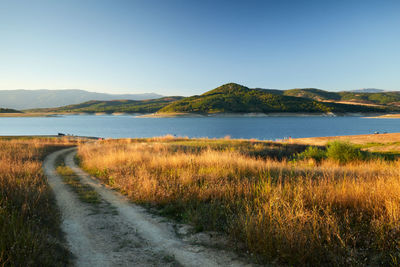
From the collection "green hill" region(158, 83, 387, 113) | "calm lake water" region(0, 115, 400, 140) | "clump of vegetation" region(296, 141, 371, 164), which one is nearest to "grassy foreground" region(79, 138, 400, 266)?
"clump of vegetation" region(296, 141, 371, 164)

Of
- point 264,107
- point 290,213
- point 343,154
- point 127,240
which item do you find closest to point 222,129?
point 343,154

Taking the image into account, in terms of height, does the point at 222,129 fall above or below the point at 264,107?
below

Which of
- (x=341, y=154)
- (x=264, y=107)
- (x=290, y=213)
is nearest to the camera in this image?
(x=290, y=213)

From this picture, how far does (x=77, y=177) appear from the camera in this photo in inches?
492

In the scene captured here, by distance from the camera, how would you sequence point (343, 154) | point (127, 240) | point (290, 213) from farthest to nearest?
point (343, 154) < point (127, 240) < point (290, 213)

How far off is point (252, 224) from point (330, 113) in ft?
598

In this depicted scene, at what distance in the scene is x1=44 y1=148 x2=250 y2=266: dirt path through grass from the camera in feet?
14.5

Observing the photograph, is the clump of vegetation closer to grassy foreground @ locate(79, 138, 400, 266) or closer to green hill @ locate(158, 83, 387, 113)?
grassy foreground @ locate(79, 138, 400, 266)

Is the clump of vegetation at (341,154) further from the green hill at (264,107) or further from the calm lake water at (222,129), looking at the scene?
the green hill at (264,107)

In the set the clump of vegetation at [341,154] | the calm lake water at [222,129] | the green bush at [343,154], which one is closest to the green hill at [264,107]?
the calm lake water at [222,129]

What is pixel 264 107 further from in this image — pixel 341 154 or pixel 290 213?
pixel 290 213

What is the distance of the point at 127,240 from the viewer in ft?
17.5

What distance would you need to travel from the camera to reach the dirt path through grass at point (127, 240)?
14.5 ft

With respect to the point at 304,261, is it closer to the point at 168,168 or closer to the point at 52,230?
the point at 52,230
